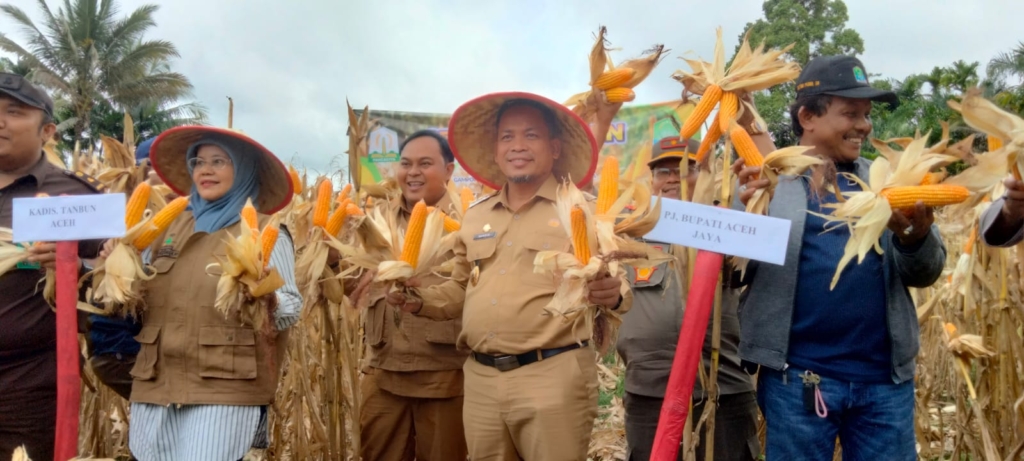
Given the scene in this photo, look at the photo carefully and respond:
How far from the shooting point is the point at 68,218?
7.55 ft

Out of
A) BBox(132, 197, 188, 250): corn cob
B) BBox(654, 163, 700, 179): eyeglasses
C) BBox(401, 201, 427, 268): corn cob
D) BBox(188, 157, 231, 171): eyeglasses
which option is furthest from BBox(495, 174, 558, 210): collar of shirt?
BBox(132, 197, 188, 250): corn cob

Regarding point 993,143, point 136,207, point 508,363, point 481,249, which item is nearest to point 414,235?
point 481,249

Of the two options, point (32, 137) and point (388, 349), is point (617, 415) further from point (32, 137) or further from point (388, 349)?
point (32, 137)

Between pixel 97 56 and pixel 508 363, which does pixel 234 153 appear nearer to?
pixel 508 363

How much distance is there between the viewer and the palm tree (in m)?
32.0

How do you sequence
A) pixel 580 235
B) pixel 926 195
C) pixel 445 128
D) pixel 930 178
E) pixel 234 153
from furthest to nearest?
pixel 445 128 < pixel 234 153 < pixel 580 235 < pixel 930 178 < pixel 926 195

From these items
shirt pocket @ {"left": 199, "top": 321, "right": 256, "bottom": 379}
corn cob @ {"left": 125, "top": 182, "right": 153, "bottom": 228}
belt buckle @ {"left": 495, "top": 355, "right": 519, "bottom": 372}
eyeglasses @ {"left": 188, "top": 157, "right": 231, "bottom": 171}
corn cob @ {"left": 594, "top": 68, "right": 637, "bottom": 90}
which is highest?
corn cob @ {"left": 594, "top": 68, "right": 637, "bottom": 90}

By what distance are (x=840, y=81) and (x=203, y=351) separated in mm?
2559

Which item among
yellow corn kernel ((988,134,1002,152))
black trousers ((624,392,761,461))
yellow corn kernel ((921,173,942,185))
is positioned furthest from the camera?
black trousers ((624,392,761,461))

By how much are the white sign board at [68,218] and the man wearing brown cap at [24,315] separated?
499 mm

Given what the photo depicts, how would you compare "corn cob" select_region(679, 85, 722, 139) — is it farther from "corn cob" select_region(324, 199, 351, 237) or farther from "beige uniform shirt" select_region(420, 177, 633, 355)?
"corn cob" select_region(324, 199, 351, 237)

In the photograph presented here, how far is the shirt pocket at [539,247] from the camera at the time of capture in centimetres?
272

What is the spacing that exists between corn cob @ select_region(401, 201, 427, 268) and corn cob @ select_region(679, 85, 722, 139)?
40.4 inches

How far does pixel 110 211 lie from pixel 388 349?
5.19 feet
